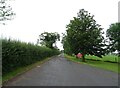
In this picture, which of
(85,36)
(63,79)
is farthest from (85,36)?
(63,79)

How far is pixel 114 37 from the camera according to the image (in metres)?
94.2

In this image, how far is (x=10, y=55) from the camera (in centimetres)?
1862

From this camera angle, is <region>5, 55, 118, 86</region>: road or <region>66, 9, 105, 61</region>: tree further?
<region>66, 9, 105, 61</region>: tree

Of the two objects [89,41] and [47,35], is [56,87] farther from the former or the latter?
[47,35]

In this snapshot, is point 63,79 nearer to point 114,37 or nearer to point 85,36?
point 85,36

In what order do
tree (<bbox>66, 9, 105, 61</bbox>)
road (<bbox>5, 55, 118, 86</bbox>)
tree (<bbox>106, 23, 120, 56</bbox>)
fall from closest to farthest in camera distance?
road (<bbox>5, 55, 118, 86</bbox>) < tree (<bbox>66, 9, 105, 61</bbox>) < tree (<bbox>106, 23, 120, 56</bbox>)

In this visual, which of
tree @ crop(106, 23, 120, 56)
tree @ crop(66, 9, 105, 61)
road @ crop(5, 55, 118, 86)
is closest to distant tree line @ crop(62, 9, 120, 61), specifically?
tree @ crop(66, 9, 105, 61)

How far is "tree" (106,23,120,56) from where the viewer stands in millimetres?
85219

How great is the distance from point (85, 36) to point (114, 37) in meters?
40.8

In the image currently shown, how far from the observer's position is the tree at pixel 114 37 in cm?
8522

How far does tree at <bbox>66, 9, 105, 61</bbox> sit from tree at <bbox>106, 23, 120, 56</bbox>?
86.1 feet

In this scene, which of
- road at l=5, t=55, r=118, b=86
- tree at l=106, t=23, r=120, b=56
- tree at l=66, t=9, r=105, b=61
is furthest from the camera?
tree at l=106, t=23, r=120, b=56

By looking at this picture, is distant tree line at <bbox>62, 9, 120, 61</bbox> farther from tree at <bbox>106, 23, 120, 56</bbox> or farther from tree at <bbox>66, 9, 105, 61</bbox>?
tree at <bbox>106, 23, 120, 56</bbox>

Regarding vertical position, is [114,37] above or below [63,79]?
above
